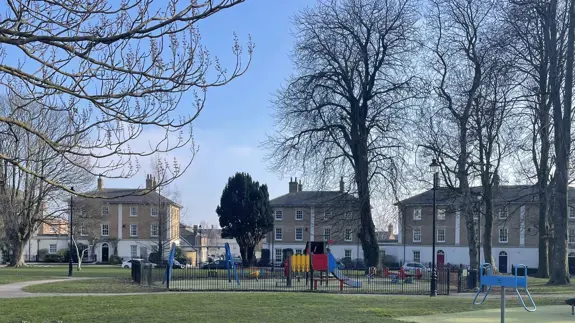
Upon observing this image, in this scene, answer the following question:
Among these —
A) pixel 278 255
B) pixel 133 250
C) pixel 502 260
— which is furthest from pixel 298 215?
pixel 502 260

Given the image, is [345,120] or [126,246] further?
[126,246]

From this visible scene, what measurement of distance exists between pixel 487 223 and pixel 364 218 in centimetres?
825

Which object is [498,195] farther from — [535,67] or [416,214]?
[416,214]

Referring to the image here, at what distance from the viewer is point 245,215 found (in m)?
68.0

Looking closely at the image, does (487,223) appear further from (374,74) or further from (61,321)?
(61,321)

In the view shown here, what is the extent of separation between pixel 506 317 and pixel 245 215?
53.5 metres

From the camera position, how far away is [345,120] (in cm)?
4334

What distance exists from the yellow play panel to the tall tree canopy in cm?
5081

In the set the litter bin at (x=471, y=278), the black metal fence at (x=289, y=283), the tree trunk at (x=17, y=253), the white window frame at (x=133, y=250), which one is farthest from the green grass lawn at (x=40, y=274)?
the white window frame at (x=133, y=250)

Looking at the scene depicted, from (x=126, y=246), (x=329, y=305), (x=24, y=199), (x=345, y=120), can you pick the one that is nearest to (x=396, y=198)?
(x=345, y=120)

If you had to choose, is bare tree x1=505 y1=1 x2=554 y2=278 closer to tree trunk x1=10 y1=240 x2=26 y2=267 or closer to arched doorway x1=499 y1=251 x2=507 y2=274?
arched doorway x1=499 y1=251 x2=507 y2=274

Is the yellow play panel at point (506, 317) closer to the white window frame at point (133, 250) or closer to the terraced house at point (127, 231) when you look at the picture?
the terraced house at point (127, 231)

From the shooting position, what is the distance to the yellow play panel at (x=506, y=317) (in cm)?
1476

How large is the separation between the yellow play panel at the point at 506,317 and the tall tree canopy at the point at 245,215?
167ft
